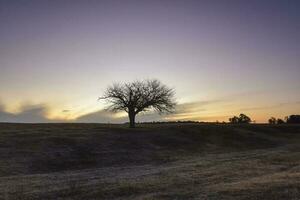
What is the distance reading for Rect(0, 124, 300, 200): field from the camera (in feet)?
85.0

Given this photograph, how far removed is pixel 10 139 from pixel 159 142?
66.5ft

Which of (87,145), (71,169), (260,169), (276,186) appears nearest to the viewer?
(276,186)

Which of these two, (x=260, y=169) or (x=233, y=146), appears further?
(x=233, y=146)

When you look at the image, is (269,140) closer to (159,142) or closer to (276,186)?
(159,142)

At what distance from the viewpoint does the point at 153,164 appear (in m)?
47.0

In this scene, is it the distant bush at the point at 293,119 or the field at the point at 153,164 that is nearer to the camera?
the field at the point at 153,164

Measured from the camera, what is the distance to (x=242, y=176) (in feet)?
103

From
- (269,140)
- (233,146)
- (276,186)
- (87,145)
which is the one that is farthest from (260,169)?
(269,140)

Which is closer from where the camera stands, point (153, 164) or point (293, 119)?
point (153, 164)

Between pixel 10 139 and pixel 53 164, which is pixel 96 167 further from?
pixel 10 139

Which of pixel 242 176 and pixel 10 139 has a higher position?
pixel 10 139

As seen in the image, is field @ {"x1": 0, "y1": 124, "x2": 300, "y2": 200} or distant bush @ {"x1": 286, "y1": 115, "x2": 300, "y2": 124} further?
distant bush @ {"x1": 286, "y1": 115, "x2": 300, "y2": 124}

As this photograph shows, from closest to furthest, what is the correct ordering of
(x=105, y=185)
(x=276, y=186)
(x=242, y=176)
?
(x=276, y=186)
(x=105, y=185)
(x=242, y=176)

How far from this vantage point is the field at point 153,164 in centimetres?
2591
